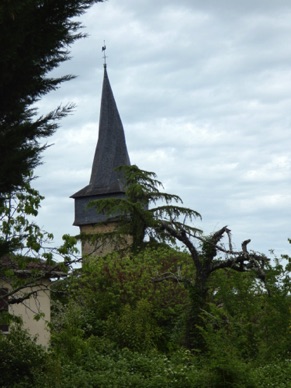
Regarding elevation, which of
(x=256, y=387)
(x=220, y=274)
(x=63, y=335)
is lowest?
(x=256, y=387)

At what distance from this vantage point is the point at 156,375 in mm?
18750

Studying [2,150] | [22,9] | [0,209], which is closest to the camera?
[22,9]

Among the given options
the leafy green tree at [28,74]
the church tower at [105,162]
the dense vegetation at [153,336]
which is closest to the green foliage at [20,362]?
the dense vegetation at [153,336]

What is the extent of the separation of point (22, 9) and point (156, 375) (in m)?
8.22

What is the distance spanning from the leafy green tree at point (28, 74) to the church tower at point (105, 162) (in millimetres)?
52479

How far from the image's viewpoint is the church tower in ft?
227

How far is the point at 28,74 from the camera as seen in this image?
15.2 metres

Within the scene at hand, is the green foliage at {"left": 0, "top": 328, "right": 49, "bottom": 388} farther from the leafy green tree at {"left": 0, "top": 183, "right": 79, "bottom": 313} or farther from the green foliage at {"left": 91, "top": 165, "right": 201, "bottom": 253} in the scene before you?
the green foliage at {"left": 91, "top": 165, "right": 201, "bottom": 253}

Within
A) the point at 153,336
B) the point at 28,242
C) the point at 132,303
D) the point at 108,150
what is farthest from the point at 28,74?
the point at 108,150

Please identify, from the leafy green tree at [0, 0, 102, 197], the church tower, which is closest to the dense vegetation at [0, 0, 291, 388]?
the leafy green tree at [0, 0, 102, 197]

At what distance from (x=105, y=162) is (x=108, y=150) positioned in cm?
107

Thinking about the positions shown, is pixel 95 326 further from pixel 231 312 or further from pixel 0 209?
pixel 0 209

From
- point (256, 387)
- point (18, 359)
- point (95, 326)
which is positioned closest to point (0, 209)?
point (18, 359)

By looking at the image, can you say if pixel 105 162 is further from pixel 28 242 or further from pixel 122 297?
pixel 28 242
